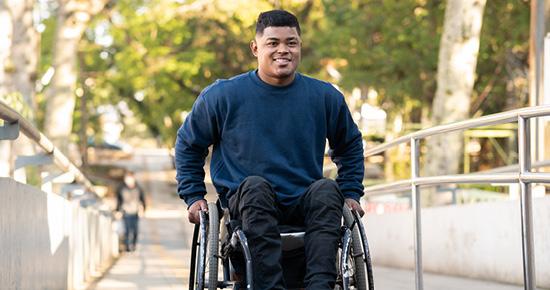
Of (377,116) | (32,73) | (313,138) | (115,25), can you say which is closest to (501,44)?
(377,116)

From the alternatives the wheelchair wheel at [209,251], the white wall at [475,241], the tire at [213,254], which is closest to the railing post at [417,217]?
the white wall at [475,241]

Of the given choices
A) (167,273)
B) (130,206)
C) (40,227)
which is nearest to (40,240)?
(40,227)

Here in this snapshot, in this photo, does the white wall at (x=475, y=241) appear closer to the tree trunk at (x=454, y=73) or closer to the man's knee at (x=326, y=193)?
the man's knee at (x=326, y=193)

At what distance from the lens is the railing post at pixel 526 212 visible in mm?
6594

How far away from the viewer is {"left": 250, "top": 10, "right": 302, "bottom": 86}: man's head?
586 cm

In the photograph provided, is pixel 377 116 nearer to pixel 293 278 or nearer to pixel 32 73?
pixel 32 73

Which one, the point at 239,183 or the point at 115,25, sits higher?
the point at 115,25

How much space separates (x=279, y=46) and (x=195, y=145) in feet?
1.99

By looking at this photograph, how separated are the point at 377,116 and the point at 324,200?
2989 centimetres

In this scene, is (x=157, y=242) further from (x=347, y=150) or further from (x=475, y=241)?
(x=347, y=150)

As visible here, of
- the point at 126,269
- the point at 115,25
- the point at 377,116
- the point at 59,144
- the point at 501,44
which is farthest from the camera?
the point at 377,116

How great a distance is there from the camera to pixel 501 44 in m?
29.7

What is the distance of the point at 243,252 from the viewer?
5.64 metres

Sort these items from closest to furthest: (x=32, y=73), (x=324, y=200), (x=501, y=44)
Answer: (x=324, y=200), (x=32, y=73), (x=501, y=44)
